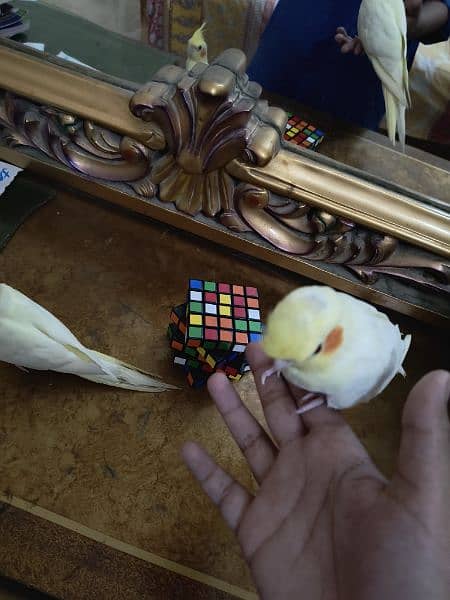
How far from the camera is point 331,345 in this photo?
1.39 feet

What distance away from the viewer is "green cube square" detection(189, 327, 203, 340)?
1.97 feet

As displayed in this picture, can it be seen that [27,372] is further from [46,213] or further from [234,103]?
[234,103]

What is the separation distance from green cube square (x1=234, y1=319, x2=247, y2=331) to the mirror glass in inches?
13.5

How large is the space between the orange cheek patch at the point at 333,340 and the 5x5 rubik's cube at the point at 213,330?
193mm

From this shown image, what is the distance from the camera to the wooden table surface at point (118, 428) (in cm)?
54

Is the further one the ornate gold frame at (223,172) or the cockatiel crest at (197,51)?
the cockatiel crest at (197,51)

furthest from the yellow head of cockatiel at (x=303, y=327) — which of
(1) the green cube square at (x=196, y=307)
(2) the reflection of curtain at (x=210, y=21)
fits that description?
(2) the reflection of curtain at (x=210, y=21)

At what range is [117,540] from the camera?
55 centimetres

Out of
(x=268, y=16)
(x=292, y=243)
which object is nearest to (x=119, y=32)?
(x=268, y=16)

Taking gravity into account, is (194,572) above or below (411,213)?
below

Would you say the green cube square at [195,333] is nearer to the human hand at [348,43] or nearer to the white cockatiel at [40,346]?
the white cockatiel at [40,346]

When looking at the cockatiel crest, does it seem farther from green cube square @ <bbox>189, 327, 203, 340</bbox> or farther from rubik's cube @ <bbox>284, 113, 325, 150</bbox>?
green cube square @ <bbox>189, 327, 203, 340</bbox>

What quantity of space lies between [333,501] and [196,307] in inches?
11.5

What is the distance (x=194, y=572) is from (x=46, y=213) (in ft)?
2.01
